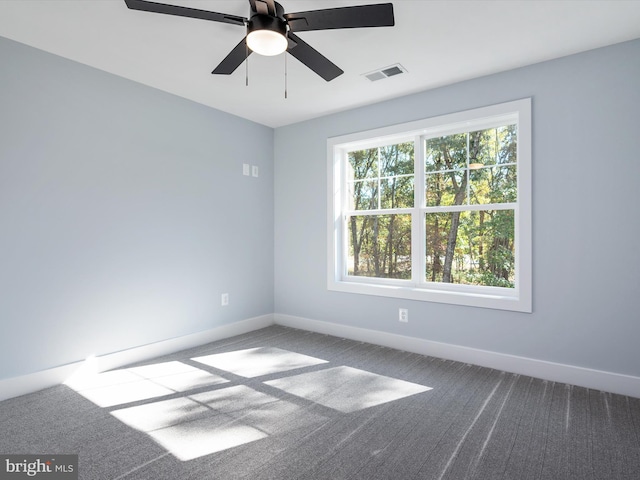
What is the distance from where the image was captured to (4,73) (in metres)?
2.53

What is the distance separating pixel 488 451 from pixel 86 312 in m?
3.09

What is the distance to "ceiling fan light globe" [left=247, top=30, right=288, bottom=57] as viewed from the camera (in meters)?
1.84

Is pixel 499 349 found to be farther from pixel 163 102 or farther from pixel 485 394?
pixel 163 102

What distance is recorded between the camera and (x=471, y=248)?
3.38m

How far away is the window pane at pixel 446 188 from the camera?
3.40m

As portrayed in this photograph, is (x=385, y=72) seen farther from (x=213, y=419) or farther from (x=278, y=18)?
(x=213, y=419)

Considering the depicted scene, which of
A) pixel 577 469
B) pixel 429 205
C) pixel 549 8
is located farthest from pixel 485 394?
pixel 549 8

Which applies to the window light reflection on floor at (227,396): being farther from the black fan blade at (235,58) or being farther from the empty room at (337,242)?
the black fan blade at (235,58)

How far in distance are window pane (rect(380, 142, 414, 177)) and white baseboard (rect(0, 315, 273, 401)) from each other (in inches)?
93.4

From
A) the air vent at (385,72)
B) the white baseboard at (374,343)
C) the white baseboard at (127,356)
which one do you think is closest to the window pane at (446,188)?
the air vent at (385,72)

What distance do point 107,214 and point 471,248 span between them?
333 cm

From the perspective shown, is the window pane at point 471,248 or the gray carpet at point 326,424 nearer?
the gray carpet at point 326,424

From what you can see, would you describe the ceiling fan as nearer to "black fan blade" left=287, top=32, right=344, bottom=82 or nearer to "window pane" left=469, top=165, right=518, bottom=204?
"black fan blade" left=287, top=32, right=344, bottom=82

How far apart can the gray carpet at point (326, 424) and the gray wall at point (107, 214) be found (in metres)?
0.48
